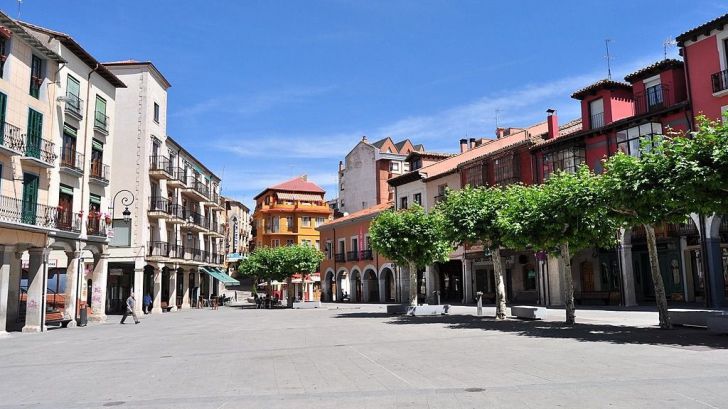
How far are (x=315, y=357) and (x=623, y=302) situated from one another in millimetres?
22304

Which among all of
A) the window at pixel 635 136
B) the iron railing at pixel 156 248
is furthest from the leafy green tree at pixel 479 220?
the iron railing at pixel 156 248

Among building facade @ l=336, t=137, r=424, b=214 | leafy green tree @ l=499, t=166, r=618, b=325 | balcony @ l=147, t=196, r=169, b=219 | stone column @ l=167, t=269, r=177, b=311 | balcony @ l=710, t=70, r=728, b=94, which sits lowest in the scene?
stone column @ l=167, t=269, r=177, b=311

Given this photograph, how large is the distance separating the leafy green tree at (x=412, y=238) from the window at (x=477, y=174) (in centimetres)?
984

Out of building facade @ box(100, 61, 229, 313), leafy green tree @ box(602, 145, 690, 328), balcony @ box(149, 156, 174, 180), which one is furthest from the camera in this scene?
balcony @ box(149, 156, 174, 180)

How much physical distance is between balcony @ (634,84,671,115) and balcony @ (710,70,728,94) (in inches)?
106

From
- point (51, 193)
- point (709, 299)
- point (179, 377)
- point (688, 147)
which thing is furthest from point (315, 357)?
point (709, 299)

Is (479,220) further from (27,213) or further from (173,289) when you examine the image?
(173,289)

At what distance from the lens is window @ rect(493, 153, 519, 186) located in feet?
118

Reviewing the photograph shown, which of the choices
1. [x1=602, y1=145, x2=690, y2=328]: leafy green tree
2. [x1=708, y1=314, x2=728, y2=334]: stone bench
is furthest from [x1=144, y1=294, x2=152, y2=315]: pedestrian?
[x1=708, y1=314, x2=728, y2=334]: stone bench

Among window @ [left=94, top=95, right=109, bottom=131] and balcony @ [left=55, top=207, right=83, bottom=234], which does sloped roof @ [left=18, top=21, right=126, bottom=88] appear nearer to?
window @ [left=94, top=95, right=109, bottom=131]

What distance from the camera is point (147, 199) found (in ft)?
132

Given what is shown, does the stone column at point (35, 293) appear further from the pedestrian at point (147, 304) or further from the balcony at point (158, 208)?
the balcony at point (158, 208)

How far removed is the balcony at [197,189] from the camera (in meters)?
48.8

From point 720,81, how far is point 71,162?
29.9m
